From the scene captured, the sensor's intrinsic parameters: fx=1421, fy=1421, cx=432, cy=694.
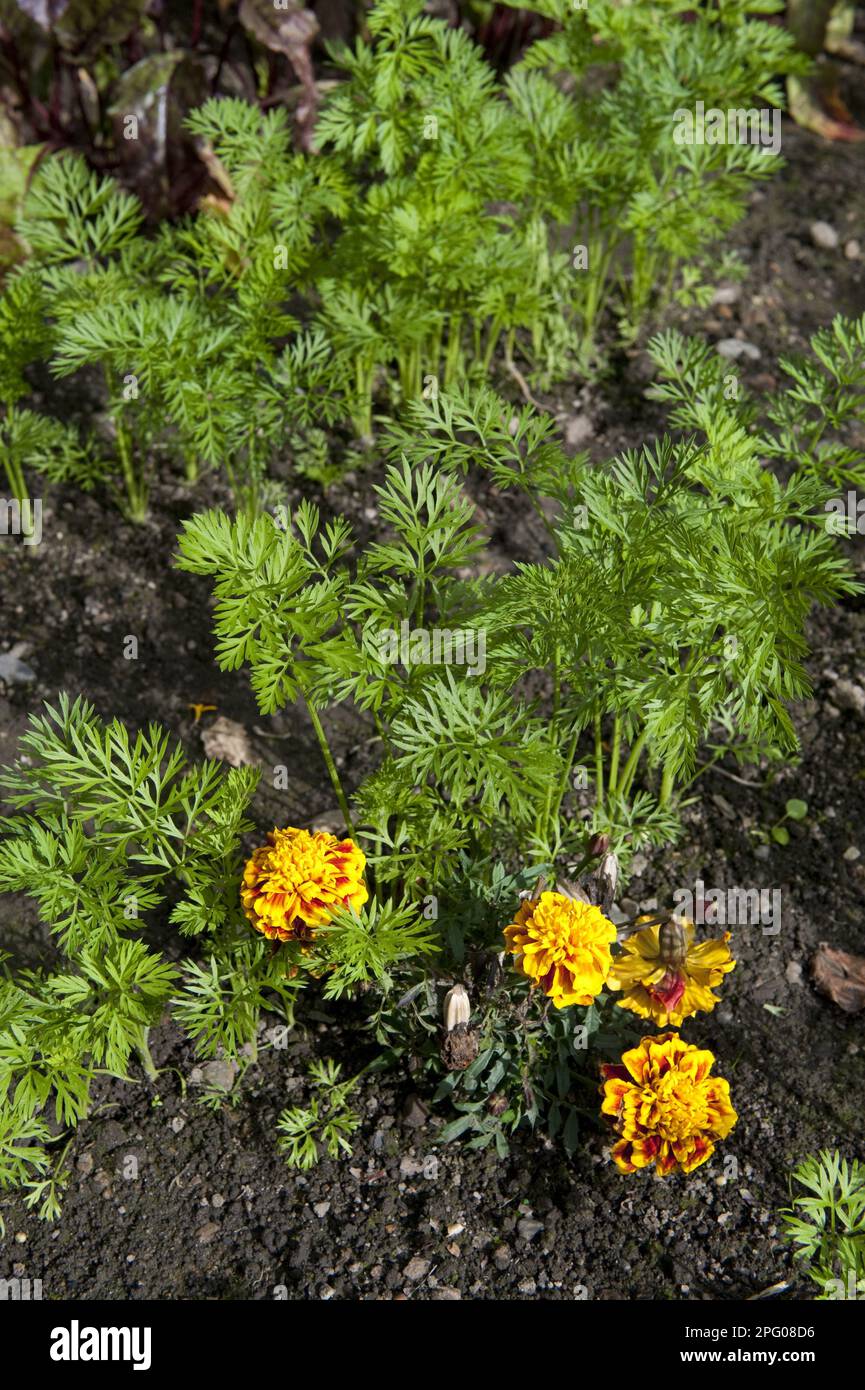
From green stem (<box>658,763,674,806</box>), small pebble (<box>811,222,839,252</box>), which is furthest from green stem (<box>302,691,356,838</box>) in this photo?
small pebble (<box>811,222,839,252</box>)

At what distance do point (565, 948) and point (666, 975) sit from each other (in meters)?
0.22

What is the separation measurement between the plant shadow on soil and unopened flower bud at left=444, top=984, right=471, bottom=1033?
0.27 metres

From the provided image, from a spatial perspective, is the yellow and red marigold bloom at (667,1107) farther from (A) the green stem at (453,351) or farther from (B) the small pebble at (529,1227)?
(A) the green stem at (453,351)

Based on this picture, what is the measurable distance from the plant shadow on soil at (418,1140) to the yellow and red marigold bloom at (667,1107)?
9.0 inches

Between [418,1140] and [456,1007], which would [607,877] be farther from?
[418,1140]

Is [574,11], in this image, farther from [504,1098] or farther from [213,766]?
[504,1098]

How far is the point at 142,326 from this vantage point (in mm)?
2986

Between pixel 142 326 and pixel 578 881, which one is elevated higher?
pixel 142 326

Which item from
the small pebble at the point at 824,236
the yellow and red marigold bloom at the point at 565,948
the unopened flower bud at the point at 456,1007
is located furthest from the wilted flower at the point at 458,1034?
the small pebble at the point at 824,236

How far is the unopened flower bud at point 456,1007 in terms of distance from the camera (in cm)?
231

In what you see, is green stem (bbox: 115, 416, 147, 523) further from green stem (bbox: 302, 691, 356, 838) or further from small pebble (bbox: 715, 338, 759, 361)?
small pebble (bbox: 715, 338, 759, 361)

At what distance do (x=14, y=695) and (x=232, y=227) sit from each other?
1218 mm

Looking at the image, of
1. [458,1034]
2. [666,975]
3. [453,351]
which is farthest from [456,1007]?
[453,351]

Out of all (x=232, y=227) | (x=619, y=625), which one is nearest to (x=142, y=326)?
(x=232, y=227)
